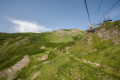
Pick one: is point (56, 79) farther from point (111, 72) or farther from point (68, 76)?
point (111, 72)

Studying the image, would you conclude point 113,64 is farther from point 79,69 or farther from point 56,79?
point 56,79

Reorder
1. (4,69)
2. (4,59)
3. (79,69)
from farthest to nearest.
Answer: (4,59) → (4,69) → (79,69)

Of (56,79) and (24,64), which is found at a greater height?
(56,79)

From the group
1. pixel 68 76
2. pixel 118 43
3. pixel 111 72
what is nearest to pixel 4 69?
pixel 68 76

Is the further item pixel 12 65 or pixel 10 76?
pixel 12 65

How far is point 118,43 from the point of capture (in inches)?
1362

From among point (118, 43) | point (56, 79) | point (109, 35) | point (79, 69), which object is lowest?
point (56, 79)

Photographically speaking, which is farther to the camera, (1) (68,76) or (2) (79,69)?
(2) (79,69)

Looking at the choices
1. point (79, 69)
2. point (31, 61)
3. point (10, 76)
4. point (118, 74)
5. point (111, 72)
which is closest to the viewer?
point (118, 74)

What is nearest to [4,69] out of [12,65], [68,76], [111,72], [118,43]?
[12,65]

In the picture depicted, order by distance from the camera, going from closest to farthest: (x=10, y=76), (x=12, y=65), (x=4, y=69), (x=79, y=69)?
(x=79, y=69), (x=10, y=76), (x=4, y=69), (x=12, y=65)

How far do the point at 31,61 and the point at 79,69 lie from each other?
36299 mm

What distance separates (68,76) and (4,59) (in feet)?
181

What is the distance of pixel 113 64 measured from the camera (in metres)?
24.4
